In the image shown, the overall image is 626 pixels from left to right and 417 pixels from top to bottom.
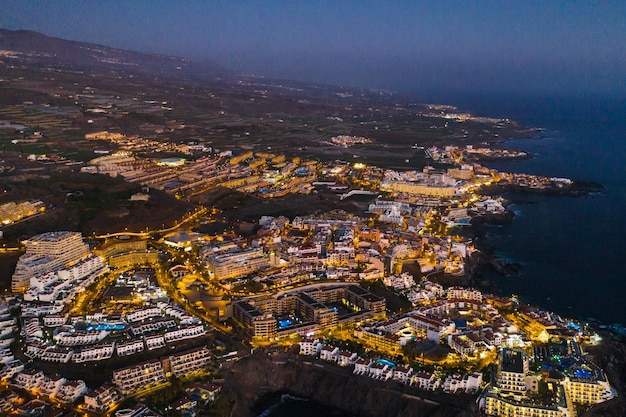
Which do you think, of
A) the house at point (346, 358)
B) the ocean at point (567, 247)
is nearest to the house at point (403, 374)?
the house at point (346, 358)

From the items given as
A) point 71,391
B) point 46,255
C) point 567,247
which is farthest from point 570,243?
point 46,255

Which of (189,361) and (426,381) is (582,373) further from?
(189,361)

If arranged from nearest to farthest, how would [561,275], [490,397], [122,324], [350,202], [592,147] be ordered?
[490,397] < [122,324] < [561,275] < [350,202] < [592,147]

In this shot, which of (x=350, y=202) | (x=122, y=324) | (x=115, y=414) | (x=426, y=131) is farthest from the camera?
(x=426, y=131)

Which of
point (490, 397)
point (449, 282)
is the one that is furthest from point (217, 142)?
point (490, 397)

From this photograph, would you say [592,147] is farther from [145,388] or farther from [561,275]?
[145,388]

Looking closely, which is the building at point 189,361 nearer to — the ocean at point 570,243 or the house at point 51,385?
the house at point 51,385

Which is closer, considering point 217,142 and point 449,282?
point 449,282
